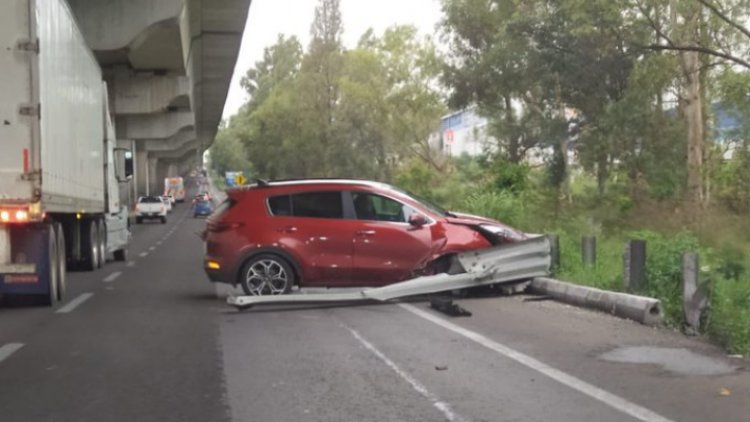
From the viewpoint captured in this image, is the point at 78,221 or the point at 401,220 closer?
the point at 401,220

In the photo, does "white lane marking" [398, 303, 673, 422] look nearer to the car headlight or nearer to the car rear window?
the car headlight

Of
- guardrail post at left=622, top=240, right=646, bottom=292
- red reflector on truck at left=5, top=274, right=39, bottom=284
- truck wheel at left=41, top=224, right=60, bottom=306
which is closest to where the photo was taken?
guardrail post at left=622, top=240, right=646, bottom=292

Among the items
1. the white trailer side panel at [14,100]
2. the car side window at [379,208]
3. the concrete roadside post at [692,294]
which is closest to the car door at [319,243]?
the car side window at [379,208]

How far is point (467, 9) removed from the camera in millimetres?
41406

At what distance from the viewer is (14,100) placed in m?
11.4

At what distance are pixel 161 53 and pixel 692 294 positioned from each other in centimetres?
2537

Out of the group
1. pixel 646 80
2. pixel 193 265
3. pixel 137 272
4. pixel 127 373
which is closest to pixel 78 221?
pixel 137 272

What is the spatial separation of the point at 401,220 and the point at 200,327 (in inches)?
137

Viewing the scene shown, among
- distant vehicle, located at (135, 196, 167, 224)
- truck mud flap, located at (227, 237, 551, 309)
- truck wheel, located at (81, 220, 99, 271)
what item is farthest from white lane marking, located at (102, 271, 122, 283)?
distant vehicle, located at (135, 196, 167, 224)

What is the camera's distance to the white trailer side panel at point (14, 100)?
11383 millimetres

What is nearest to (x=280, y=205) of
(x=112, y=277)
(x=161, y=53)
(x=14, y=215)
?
(x=14, y=215)

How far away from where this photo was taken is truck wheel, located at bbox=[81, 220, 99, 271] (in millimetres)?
19844

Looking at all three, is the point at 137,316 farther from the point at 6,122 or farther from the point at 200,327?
the point at 6,122

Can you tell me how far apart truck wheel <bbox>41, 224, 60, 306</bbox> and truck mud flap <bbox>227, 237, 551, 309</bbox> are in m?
2.41
